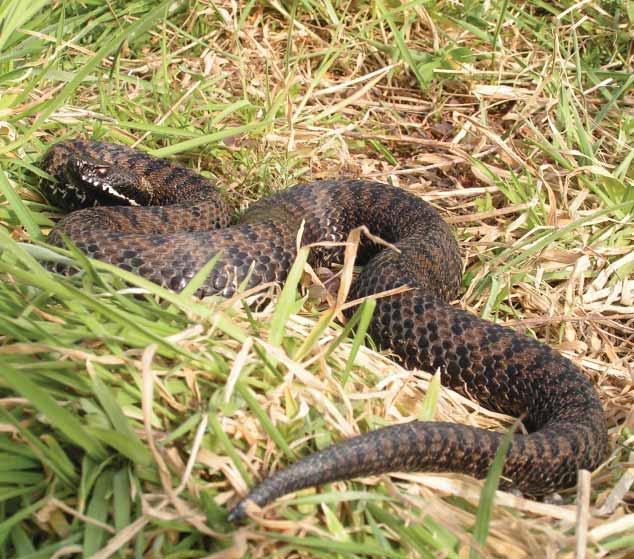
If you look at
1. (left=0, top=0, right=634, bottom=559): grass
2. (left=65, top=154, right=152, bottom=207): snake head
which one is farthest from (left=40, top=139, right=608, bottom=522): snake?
(left=0, top=0, right=634, bottom=559): grass

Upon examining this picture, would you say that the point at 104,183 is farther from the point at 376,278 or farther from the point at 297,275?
the point at 297,275

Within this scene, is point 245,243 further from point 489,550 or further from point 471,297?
point 489,550

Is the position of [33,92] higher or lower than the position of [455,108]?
higher

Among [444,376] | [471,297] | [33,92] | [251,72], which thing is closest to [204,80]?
[251,72]

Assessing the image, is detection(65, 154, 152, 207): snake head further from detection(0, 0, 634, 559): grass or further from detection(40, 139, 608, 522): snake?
detection(0, 0, 634, 559): grass

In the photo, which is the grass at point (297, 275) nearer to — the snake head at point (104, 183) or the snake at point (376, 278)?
the snake at point (376, 278)

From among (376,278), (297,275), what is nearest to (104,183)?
(376,278)
